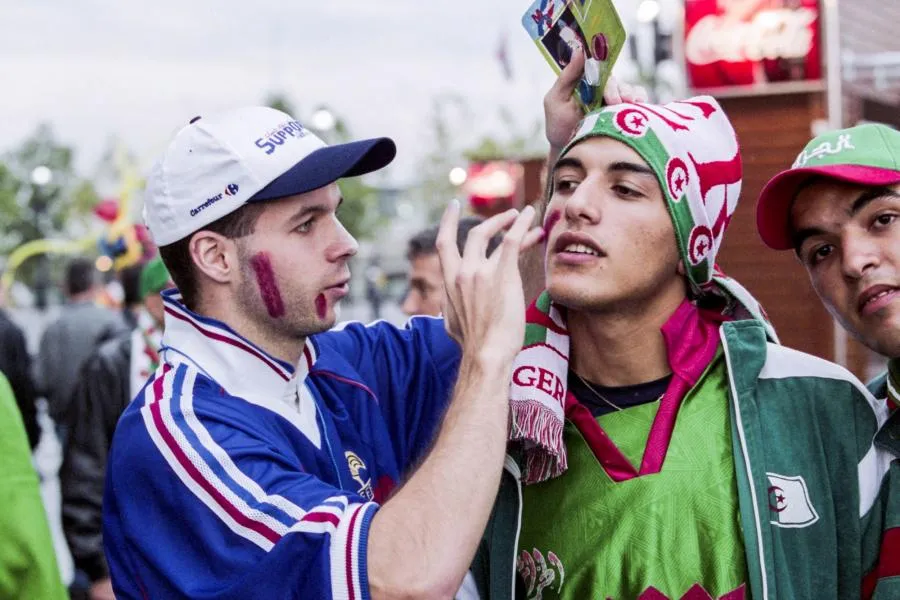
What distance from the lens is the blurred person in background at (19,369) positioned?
24.7 ft

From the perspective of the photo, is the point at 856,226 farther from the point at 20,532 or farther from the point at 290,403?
the point at 20,532

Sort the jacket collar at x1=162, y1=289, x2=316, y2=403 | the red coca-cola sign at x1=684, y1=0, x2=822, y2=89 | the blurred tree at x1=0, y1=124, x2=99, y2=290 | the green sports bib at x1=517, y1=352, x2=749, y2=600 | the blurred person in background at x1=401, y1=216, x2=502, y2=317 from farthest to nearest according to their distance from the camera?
1. the blurred tree at x1=0, y1=124, x2=99, y2=290
2. the red coca-cola sign at x1=684, y1=0, x2=822, y2=89
3. the blurred person in background at x1=401, y1=216, x2=502, y2=317
4. the jacket collar at x1=162, y1=289, x2=316, y2=403
5. the green sports bib at x1=517, y1=352, x2=749, y2=600

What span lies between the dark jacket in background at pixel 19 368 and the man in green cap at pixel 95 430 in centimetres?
205

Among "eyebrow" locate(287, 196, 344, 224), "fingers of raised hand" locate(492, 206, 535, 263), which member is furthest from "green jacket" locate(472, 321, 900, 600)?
"eyebrow" locate(287, 196, 344, 224)

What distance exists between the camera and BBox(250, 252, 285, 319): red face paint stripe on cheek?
2527mm

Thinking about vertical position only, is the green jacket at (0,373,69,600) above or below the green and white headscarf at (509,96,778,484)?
below

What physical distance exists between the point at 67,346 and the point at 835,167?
21.5ft

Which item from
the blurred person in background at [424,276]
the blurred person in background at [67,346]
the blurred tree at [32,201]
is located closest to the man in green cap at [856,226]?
the blurred person in background at [424,276]

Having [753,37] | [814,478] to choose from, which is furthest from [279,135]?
[753,37]

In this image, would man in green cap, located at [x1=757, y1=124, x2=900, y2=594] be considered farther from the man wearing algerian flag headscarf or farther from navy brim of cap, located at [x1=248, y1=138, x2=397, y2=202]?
navy brim of cap, located at [x1=248, y1=138, x2=397, y2=202]

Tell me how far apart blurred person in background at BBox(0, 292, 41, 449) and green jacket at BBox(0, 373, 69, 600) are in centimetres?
520

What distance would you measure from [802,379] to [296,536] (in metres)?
1.20

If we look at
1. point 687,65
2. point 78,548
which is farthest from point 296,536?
point 687,65

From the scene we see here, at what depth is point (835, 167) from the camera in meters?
2.30
